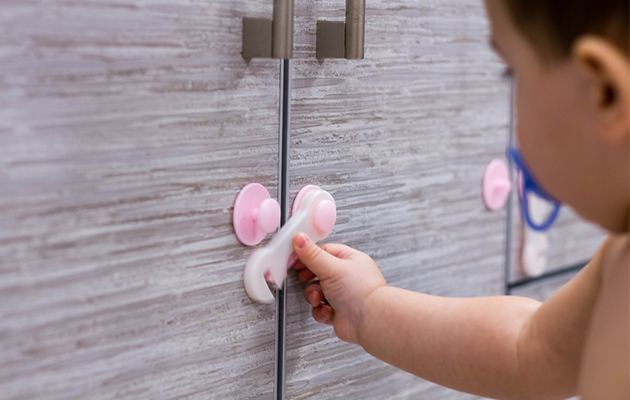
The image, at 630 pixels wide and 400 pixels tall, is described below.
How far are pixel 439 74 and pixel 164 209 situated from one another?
0.32 m

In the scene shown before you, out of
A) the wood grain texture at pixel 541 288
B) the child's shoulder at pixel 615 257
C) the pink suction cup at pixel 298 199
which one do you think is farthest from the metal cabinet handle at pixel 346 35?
the wood grain texture at pixel 541 288

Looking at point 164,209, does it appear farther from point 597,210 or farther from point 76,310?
point 597,210

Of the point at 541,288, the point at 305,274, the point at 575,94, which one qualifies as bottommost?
the point at 541,288

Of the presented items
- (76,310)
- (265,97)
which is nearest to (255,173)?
(265,97)

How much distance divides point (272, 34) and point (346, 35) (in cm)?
7

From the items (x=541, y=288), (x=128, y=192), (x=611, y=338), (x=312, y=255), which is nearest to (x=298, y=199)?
(x=312, y=255)

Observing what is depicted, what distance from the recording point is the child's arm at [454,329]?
48 centimetres

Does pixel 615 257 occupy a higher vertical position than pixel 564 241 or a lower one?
higher

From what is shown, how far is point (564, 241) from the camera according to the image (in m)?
0.80

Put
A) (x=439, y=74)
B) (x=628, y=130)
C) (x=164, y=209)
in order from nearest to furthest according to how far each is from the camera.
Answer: (x=628, y=130), (x=164, y=209), (x=439, y=74)

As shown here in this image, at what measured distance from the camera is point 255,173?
0.49 meters

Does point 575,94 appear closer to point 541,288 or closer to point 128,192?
Result: point 128,192

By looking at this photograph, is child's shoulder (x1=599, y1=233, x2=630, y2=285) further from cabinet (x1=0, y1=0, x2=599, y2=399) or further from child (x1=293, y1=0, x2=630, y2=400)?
cabinet (x1=0, y1=0, x2=599, y2=399)

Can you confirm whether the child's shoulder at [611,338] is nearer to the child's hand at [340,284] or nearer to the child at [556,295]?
the child at [556,295]
